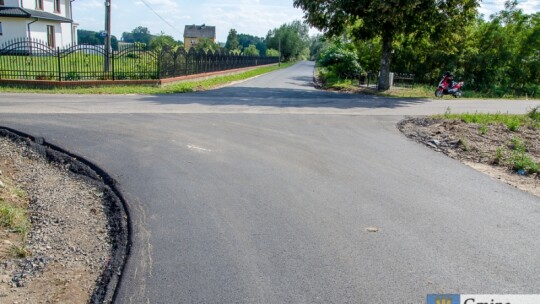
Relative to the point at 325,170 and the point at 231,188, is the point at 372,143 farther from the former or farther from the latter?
the point at 231,188

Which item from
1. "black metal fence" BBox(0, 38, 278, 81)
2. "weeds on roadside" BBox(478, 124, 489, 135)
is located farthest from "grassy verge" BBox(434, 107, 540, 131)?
"black metal fence" BBox(0, 38, 278, 81)

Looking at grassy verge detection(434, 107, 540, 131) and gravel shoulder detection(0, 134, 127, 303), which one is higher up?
grassy verge detection(434, 107, 540, 131)

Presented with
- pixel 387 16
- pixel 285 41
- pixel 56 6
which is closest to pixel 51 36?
pixel 56 6

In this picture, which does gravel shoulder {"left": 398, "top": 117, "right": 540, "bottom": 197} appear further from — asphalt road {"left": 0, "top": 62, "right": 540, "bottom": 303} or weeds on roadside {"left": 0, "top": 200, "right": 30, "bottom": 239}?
weeds on roadside {"left": 0, "top": 200, "right": 30, "bottom": 239}

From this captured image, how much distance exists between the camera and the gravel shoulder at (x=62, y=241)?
12.7 ft

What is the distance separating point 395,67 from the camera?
33.7 m

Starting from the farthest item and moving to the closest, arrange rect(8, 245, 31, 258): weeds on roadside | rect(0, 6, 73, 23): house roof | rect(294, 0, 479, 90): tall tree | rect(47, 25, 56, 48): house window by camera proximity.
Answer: rect(47, 25, 56, 48): house window < rect(0, 6, 73, 23): house roof < rect(294, 0, 479, 90): tall tree < rect(8, 245, 31, 258): weeds on roadside

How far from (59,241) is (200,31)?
12732cm

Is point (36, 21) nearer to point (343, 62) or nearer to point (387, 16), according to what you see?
point (343, 62)

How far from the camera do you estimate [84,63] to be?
20.6 metres

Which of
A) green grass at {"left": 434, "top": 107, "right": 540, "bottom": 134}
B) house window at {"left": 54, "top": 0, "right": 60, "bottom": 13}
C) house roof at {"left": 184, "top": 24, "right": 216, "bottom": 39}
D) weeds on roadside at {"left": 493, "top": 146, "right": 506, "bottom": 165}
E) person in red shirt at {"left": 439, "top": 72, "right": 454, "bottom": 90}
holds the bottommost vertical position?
weeds on roadside at {"left": 493, "top": 146, "right": 506, "bottom": 165}

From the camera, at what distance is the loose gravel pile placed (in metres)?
3.86

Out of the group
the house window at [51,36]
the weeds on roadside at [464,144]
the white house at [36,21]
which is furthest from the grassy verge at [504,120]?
the house window at [51,36]

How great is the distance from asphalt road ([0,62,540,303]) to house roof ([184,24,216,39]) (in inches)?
4662
